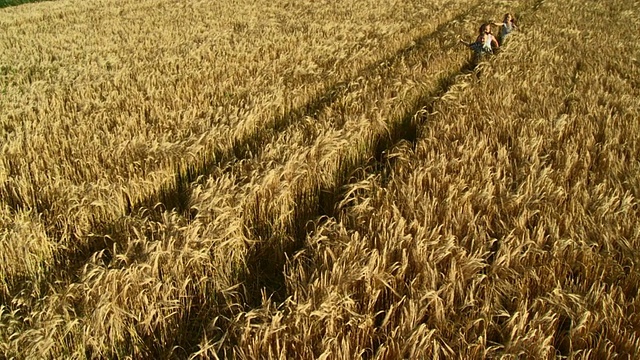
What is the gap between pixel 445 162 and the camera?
4.29 metres

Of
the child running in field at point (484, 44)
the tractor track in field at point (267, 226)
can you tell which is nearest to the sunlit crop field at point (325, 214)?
the tractor track in field at point (267, 226)

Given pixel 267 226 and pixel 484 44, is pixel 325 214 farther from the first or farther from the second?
pixel 484 44

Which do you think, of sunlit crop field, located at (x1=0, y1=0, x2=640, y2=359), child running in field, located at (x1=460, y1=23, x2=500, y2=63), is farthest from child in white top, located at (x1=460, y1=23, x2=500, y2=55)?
sunlit crop field, located at (x1=0, y1=0, x2=640, y2=359)

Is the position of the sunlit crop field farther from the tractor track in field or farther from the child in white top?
the child in white top

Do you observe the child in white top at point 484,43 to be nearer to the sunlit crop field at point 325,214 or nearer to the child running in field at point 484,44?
the child running in field at point 484,44

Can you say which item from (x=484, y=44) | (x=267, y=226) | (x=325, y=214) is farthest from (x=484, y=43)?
(x=267, y=226)

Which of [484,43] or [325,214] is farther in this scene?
[484,43]

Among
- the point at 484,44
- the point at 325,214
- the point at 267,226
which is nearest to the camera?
the point at 267,226

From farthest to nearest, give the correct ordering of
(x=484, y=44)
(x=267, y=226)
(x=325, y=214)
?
(x=484, y=44) < (x=325, y=214) < (x=267, y=226)

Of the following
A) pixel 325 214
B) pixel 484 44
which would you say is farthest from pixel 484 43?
pixel 325 214

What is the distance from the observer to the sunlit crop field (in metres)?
2.53

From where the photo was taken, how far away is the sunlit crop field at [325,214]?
2.53 m

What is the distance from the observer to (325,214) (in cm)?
402

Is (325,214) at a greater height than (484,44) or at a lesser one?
greater
